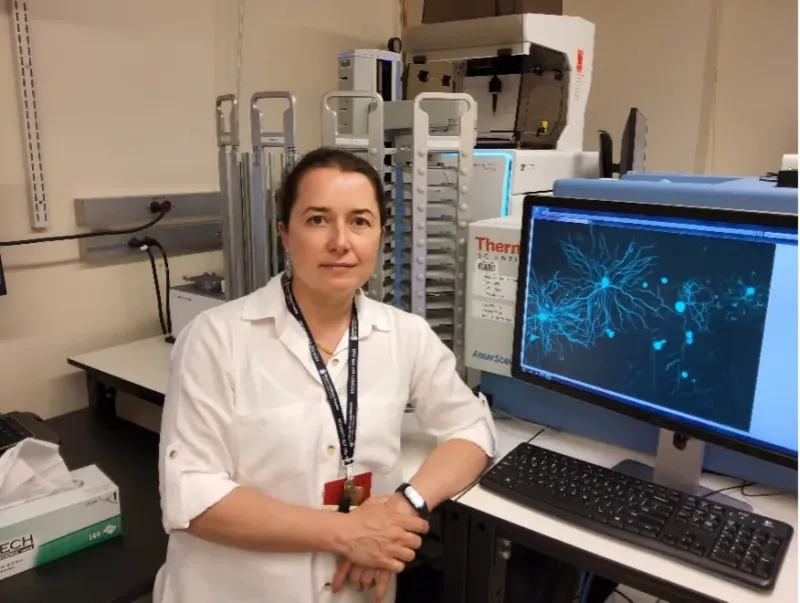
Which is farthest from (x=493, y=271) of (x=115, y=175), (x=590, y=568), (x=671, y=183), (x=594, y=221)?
(x=115, y=175)

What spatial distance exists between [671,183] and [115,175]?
1.58 meters

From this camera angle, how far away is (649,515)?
1062 millimetres

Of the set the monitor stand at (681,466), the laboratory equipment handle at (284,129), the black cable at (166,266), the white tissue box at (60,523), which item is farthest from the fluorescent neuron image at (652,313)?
the black cable at (166,266)

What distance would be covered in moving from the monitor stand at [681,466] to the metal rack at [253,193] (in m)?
0.95

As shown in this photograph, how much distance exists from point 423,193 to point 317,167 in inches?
14.6

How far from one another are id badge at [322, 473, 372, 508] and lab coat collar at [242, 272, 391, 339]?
0.25 meters

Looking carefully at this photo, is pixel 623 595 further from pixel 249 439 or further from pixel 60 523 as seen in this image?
pixel 60 523

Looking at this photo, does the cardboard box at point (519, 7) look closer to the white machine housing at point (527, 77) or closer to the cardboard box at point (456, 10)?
the cardboard box at point (456, 10)

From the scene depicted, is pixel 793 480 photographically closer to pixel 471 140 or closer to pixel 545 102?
pixel 471 140

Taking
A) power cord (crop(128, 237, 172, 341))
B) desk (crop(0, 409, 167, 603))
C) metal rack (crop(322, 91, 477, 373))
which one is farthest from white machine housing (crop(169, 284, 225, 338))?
metal rack (crop(322, 91, 477, 373))

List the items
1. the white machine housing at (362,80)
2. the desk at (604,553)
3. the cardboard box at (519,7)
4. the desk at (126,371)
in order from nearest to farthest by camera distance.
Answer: the desk at (604,553) → the white machine housing at (362,80) → the desk at (126,371) → the cardboard box at (519,7)

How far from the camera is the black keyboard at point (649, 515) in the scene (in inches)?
37.9

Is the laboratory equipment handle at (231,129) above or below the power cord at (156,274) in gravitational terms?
above

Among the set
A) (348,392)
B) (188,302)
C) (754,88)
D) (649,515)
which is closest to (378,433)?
(348,392)
